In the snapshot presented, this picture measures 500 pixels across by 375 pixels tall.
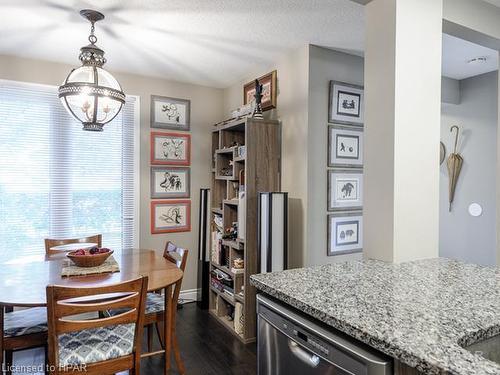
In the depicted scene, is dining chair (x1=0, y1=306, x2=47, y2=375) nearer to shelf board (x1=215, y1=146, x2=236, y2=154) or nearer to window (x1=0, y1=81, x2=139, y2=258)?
window (x1=0, y1=81, x2=139, y2=258)

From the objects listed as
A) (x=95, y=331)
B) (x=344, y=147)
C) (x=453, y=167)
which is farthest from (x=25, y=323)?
(x=453, y=167)

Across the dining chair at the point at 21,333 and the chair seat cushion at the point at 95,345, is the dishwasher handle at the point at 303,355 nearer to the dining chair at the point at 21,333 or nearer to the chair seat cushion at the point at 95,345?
the chair seat cushion at the point at 95,345

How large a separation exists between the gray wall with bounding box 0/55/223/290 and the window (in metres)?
0.08

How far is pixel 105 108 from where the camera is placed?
7.18ft

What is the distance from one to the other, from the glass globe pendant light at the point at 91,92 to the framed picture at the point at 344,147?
1688mm

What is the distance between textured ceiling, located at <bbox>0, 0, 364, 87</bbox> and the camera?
217 centimetres

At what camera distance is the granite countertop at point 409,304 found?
78 centimetres

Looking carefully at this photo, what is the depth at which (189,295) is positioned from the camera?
3916 millimetres

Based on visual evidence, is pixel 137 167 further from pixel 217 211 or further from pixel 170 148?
pixel 217 211

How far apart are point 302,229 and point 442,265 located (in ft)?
4.46

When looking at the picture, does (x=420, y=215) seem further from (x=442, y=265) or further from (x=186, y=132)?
(x=186, y=132)

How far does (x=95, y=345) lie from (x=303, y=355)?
1.21 metres

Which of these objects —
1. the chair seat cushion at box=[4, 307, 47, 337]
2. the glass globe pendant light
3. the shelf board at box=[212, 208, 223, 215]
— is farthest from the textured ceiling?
the chair seat cushion at box=[4, 307, 47, 337]

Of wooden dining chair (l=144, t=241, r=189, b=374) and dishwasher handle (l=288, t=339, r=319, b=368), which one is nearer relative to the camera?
dishwasher handle (l=288, t=339, r=319, b=368)
